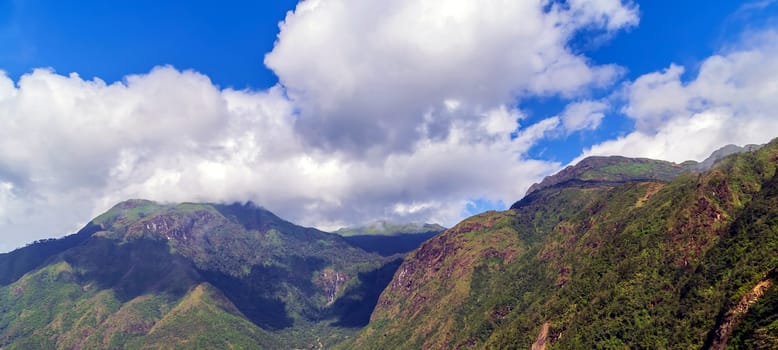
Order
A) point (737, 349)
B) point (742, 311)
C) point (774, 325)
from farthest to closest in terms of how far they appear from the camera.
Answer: point (742, 311)
point (737, 349)
point (774, 325)

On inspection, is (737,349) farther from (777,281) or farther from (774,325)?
(777,281)

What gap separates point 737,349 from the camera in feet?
561

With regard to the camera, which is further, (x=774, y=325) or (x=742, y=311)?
(x=742, y=311)

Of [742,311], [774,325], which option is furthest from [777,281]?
[774,325]

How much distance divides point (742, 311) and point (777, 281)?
58.6 ft

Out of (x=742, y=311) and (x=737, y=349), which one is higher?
(x=742, y=311)

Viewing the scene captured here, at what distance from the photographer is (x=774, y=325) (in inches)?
6294

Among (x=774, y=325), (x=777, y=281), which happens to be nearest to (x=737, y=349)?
(x=774, y=325)

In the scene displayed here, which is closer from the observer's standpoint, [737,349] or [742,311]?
[737,349]

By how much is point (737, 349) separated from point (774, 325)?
17871 millimetres

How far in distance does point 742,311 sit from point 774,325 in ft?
86.5

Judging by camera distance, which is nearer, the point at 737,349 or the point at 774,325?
the point at 774,325

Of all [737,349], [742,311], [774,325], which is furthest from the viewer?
[742,311]

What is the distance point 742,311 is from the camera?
185 meters
